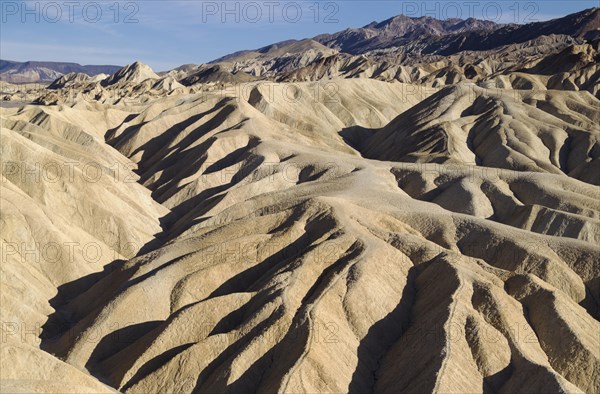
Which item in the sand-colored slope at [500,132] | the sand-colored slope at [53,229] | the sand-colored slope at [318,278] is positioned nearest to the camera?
the sand-colored slope at [318,278]

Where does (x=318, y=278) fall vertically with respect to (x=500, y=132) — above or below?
below

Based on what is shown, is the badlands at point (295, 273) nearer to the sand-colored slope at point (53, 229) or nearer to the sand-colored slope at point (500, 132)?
the sand-colored slope at point (53, 229)

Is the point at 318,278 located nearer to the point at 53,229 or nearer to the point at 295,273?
the point at 295,273

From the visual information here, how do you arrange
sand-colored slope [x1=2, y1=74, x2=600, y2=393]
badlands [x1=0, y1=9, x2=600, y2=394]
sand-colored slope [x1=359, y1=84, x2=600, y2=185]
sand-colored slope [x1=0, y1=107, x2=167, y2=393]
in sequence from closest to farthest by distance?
badlands [x1=0, y1=9, x2=600, y2=394] → sand-colored slope [x1=2, y1=74, x2=600, y2=393] → sand-colored slope [x1=0, y1=107, x2=167, y2=393] → sand-colored slope [x1=359, y1=84, x2=600, y2=185]

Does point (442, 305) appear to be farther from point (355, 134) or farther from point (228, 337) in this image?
point (355, 134)

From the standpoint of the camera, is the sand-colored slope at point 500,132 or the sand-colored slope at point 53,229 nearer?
the sand-colored slope at point 53,229

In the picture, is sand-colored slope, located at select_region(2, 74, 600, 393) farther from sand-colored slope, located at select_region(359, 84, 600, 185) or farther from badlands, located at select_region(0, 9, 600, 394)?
sand-colored slope, located at select_region(359, 84, 600, 185)

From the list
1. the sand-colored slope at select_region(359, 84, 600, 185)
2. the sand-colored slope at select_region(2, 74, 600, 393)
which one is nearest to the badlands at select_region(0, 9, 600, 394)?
the sand-colored slope at select_region(2, 74, 600, 393)

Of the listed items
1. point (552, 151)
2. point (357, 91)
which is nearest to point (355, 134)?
point (357, 91)

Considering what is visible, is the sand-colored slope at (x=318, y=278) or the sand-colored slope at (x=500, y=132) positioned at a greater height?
the sand-colored slope at (x=500, y=132)

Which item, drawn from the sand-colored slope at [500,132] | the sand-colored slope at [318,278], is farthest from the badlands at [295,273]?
the sand-colored slope at [500,132]

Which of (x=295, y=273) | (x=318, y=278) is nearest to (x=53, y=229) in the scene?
(x=295, y=273)
